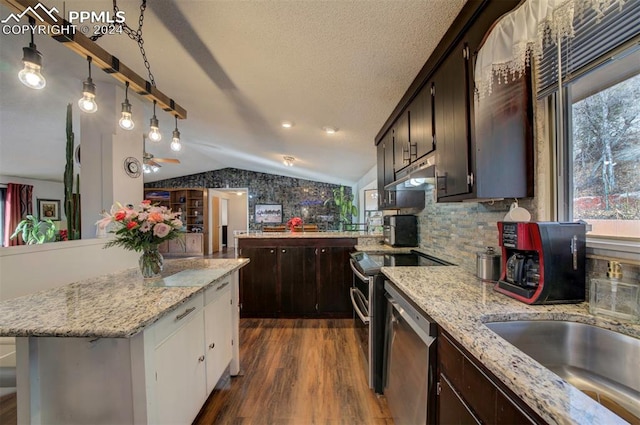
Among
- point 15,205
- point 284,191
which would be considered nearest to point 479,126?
point 284,191

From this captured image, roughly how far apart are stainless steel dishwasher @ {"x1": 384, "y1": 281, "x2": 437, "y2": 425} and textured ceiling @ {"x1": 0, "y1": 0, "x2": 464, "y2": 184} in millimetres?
1513

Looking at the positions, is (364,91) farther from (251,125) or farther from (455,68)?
(251,125)

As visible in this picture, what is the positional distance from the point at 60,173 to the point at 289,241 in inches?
280

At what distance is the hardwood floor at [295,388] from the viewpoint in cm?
168

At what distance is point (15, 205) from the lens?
241 inches

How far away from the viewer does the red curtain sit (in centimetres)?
599

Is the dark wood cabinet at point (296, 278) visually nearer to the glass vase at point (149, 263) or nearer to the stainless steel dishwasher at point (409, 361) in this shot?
the stainless steel dishwasher at point (409, 361)

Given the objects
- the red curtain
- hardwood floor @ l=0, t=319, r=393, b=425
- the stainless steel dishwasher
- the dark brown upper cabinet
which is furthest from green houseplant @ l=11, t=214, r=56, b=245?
the red curtain

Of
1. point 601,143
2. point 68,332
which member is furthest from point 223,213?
point 601,143

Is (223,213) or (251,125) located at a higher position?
(251,125)

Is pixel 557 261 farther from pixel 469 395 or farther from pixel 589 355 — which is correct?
pixel 469 395

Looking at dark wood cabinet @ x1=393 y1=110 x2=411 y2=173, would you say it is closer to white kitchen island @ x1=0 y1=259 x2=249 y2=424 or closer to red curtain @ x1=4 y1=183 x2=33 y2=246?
white kitchen island @ x1=0 y1=259 x2=249 y2=424

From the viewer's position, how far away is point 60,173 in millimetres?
6520

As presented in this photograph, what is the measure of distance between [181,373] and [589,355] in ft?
5.72
